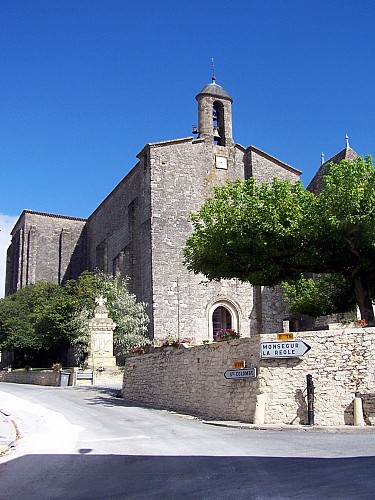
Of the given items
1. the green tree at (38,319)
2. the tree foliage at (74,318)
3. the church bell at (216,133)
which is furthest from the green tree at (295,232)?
the church bell at (216,133)

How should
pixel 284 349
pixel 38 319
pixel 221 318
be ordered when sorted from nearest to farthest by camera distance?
pixel 284 349 < pixel 38 319 < pixel 221 318

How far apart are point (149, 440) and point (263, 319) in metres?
24.5

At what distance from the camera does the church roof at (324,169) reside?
34.7m

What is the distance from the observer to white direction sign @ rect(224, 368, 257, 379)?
14.1 meters

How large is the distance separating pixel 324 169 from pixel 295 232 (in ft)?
66.7

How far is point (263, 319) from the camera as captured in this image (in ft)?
116

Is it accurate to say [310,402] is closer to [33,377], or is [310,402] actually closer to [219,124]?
[33,377]

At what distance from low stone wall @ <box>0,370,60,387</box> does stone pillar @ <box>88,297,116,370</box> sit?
6.01ft

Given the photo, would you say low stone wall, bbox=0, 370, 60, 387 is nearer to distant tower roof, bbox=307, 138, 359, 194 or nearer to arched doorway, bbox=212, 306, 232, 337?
arched doorway, bbox=212, 306, 232, 337

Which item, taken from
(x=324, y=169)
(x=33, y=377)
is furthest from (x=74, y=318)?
(x=324, y=169)

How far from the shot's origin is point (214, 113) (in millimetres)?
37969

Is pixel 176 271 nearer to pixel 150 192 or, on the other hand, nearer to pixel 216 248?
pixel 150 192

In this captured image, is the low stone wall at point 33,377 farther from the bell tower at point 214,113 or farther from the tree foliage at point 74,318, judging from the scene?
the bell tower at point 214,113

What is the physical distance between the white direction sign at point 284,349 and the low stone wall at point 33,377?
16.4m
